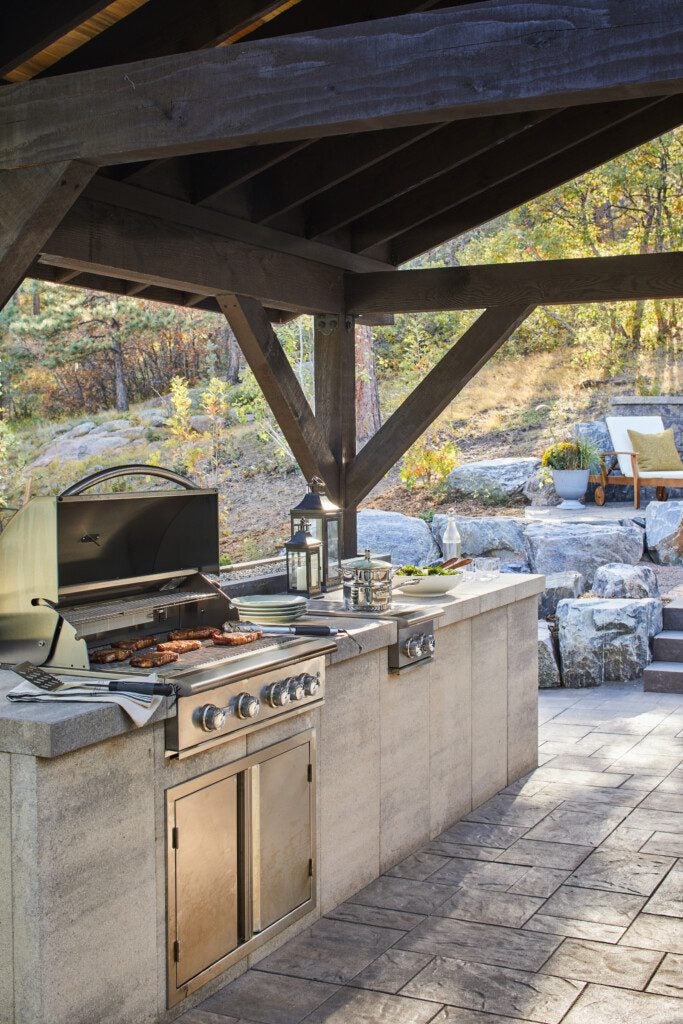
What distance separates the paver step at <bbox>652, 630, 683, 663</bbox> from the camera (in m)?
6.94

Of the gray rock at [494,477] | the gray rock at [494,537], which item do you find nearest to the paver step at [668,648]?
the gray rock at [494,537]

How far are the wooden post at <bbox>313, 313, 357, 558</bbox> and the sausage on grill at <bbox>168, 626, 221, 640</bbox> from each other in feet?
8.85

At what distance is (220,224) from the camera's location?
4750 millimetres

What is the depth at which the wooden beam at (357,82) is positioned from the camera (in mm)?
2428

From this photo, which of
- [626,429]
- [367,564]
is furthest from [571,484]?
[367,564]

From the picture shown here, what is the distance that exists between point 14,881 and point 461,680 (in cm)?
233

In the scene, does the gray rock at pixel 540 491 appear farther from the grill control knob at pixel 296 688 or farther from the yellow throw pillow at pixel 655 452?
the grill control knob at pixel 296 688

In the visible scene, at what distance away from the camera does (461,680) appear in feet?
14.3

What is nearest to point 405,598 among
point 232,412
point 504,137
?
point 504,137

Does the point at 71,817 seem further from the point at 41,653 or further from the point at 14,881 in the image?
the point at 41,653

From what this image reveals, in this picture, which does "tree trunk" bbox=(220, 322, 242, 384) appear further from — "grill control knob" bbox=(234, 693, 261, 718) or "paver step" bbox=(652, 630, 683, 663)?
"grill control knob" bbox=(234, 693, 261, 718)

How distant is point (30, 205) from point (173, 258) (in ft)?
4.59

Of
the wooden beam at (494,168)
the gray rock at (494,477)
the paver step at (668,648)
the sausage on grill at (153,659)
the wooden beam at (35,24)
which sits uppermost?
the wooden beam at (494,168)

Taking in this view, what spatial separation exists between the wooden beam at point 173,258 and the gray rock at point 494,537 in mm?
4629
